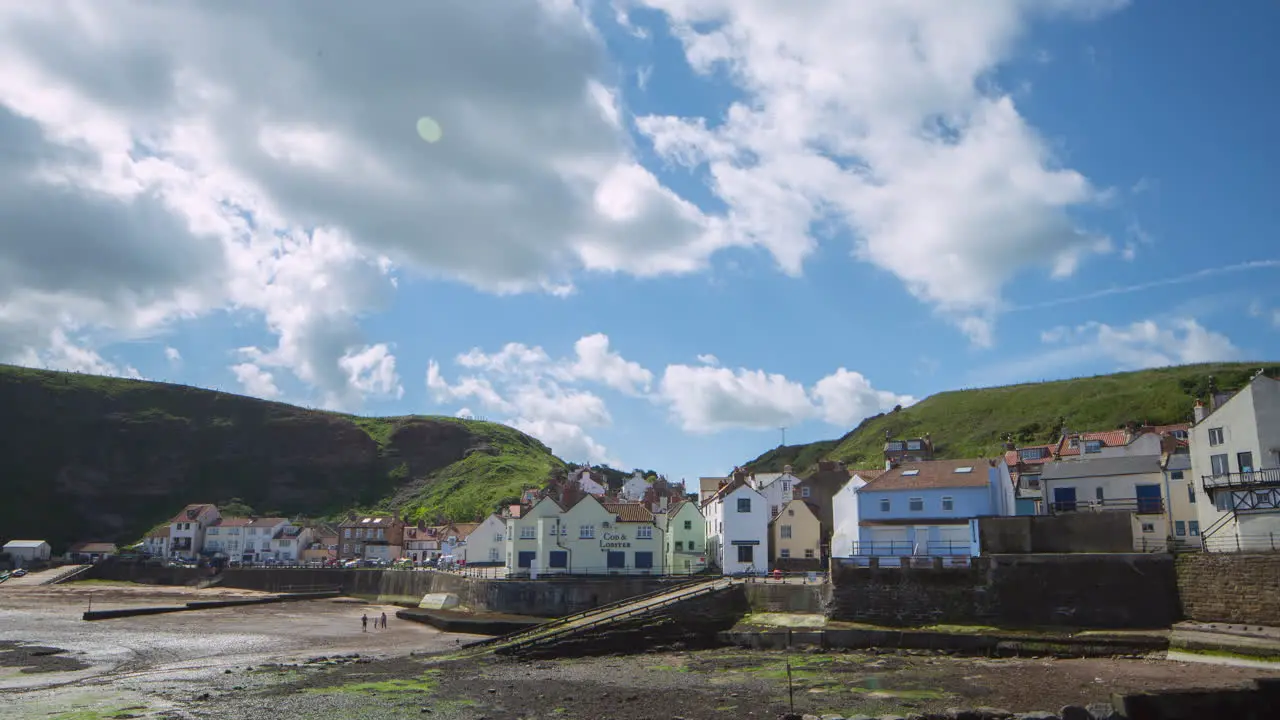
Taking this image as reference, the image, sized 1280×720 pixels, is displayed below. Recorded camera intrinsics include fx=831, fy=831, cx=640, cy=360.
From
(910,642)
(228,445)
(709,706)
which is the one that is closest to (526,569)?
(910,642)

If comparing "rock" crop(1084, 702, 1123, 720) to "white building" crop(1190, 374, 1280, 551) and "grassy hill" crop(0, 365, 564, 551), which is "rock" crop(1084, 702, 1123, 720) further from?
"grassy hill" crop(0, 365, 564, 551)

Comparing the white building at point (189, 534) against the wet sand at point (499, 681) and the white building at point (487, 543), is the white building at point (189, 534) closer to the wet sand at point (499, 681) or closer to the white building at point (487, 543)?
the white building at point (487, 543)

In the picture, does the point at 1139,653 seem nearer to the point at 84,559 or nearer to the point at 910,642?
the point at 910,642

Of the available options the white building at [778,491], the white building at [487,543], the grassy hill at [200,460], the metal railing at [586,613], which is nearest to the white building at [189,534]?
the grassy hill at [200,460]

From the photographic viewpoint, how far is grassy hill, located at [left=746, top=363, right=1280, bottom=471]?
108 metres

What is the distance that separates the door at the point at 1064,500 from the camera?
1885 inches

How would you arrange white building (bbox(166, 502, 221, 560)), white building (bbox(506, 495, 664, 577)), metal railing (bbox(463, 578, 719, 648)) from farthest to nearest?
1. white building (bbox(166, 502, 221, 560))
2. white building (bbox(506, 495, 664, 577))
3. metal railing (bbox(463, 578, 719, 648))

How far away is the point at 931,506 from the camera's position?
47344 millimetres

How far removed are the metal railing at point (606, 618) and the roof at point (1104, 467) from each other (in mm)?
20424

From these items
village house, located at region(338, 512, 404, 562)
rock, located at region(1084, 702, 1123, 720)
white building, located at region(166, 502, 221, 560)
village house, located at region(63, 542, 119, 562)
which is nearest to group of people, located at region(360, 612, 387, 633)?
rock, located at region(1084, 702, 1123, 720)

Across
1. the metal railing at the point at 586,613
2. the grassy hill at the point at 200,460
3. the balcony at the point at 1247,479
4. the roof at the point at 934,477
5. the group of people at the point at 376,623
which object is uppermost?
the grassy hill at the point at 200,460

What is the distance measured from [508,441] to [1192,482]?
466 feet

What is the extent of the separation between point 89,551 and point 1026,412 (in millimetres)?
133696

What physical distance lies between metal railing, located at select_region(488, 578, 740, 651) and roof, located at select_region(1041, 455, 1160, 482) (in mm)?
20424
